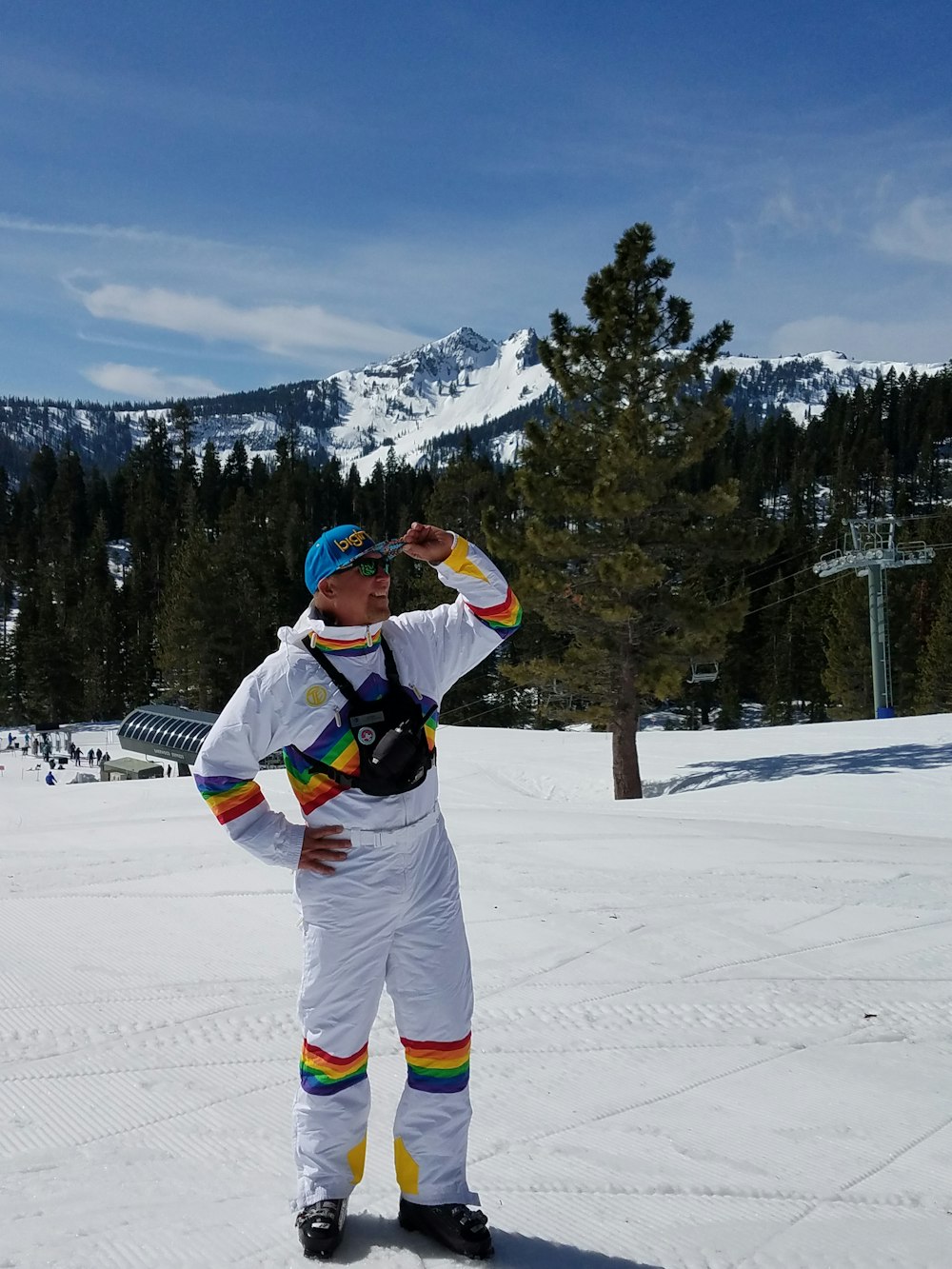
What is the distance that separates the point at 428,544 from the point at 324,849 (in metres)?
1.14

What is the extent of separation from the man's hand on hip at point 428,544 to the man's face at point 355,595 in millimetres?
240

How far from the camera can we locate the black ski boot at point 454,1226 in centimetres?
291

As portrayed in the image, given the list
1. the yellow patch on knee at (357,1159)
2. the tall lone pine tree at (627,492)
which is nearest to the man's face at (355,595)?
the yellow patch on knee at (357,1159)

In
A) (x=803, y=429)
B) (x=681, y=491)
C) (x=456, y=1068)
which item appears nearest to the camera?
(x=456, y=1068)

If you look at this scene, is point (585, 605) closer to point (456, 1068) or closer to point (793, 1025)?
point (793, 1025)

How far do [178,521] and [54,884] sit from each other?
82.4m

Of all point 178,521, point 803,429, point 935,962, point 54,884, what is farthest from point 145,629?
point 803,429

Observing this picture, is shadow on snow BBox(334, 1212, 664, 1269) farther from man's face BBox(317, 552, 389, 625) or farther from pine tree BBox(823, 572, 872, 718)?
pine tree BBox(823, 572, 872, 718)

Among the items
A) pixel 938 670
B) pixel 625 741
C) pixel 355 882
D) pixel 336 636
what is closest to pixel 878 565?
pixel 938 670

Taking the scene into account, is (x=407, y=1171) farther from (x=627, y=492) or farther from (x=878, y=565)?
(x=878, y=565)

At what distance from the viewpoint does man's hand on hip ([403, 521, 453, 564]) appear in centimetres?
347

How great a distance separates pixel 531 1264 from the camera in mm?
2926

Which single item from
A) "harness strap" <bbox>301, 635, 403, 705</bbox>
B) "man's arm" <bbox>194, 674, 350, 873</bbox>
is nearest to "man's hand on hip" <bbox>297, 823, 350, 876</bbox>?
"man's arm" <bbox>194, 674, 350, 873</bbox>

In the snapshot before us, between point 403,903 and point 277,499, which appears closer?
point 403,903
